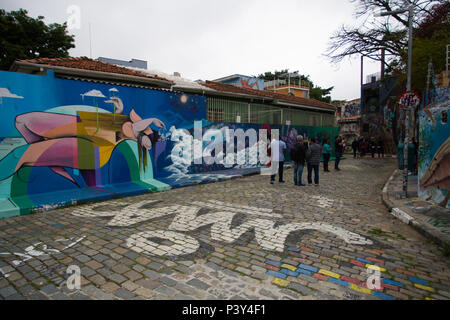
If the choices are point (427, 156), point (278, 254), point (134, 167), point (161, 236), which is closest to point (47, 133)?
point (134, 167)

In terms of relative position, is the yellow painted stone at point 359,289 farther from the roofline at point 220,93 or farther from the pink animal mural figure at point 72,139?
the roofline at point 220,93

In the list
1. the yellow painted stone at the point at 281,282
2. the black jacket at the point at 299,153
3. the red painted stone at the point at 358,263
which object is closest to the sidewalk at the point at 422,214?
the red painted stone at the point at 358,263

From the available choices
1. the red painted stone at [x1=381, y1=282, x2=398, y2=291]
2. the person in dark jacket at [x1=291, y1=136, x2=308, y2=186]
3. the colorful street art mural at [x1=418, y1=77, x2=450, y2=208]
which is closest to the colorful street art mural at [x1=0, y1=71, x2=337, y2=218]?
the person in dark jacket at [x1=291, y1=136, x2=308, y2=186]

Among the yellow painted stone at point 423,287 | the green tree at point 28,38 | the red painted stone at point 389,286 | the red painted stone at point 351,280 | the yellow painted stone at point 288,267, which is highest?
Answer: the green tree at point 28,38

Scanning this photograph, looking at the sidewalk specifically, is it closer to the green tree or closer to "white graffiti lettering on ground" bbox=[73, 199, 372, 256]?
"white graffiti lettering on ground" bbox=[73, 199, 372, 256]

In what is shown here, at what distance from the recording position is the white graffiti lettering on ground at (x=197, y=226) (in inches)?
171

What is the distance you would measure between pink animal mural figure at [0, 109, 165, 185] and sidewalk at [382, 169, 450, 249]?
815cm

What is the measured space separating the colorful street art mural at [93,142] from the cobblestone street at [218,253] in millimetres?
1506

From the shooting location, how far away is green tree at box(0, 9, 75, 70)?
1962 cm

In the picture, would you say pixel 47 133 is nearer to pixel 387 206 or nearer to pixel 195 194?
pixel 195 194

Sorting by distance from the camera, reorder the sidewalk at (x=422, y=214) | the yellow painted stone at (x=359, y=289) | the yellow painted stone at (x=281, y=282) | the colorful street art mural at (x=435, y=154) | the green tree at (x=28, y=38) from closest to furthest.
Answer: the yellow painted stone at (x=359, y=289) < the yellow painted stone at (x=281, y=282) < the sidewalk at (x=422, y=214) < the colorful street art mural at (x=435, y=154) < the green tree at (x=28, y=38)

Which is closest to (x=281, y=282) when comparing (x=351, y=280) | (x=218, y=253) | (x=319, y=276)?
(x=319, y=276)

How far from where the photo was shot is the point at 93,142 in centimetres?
852

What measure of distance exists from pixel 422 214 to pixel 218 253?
16.4ft
